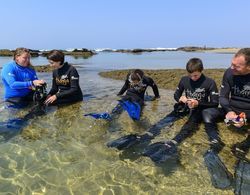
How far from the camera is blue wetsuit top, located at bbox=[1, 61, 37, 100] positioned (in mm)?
9008

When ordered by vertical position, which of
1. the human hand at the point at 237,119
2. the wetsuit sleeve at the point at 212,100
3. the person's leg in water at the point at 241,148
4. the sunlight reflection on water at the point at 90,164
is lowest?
the sunlight reflection on water at the point at 90,164

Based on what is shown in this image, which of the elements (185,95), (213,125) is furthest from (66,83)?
(213,125)

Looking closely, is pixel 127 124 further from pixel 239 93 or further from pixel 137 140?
pixel 239 93

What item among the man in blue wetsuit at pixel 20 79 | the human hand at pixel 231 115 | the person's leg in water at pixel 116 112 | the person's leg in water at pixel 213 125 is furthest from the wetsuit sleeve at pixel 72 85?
the human hand at pixel 231 115

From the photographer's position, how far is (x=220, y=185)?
4754 millimetres

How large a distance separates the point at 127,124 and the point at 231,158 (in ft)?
9.42

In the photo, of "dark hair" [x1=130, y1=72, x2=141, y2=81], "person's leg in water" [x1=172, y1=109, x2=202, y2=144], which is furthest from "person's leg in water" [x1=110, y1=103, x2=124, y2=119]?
"person's leg in water" [x1=172, y1=109, x2=202, y2=144]

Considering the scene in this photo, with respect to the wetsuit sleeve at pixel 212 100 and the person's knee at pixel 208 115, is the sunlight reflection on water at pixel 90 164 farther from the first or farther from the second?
the wetsuit sleeve at pixel 212 100

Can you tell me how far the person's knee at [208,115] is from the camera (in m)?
6.93

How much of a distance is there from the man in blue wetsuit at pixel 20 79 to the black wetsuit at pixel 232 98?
4.83 metres

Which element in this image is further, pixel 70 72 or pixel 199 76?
pixel 70 72

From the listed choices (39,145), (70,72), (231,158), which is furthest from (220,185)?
(70,72)

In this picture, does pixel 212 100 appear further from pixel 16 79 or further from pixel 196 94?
pixel 16 79

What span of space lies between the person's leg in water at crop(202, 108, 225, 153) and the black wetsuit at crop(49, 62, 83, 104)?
3.98 m
